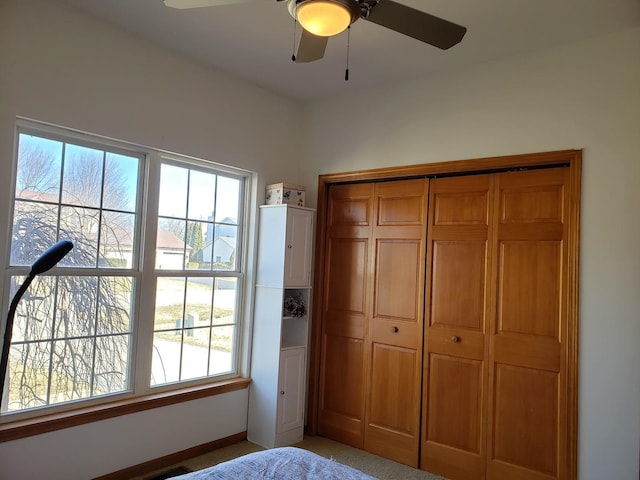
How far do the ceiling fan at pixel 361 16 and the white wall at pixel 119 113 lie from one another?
4.08 feet

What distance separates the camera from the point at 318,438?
146 inches

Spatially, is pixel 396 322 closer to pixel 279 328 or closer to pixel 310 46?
pixel 279 328

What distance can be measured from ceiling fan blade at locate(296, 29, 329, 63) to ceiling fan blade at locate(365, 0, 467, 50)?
0.27m

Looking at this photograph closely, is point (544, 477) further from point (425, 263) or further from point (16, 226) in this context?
point (16, 226)

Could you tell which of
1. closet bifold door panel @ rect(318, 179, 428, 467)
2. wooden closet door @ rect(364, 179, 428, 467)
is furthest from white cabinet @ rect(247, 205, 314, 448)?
wooden closet door @ rect(364, 179, 428, 467)

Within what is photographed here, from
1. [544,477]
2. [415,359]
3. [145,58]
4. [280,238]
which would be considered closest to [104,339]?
[280,238]

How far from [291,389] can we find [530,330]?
180 centimetres

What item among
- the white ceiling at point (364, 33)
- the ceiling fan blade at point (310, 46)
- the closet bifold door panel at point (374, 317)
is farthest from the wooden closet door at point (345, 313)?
the ceiling fan blade at point (310, 46)

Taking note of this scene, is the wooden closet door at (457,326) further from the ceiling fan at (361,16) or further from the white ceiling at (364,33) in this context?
the ceiling fan at (361,16)

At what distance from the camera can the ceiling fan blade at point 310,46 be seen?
1.95m

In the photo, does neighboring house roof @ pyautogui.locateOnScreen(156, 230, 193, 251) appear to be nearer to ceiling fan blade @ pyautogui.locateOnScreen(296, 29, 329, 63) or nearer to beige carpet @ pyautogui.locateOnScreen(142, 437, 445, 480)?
beige carpet @ pyautogui.locateOnScreen(142, 437, 445, 480)

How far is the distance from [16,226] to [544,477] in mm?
3331

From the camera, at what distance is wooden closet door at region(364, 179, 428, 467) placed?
3293 mm

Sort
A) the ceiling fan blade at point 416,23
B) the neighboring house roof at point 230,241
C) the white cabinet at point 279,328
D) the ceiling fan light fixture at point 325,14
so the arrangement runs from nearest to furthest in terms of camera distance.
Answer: the ceiling fan light fixture at point 325,14 → the ceiling fan blade at point 416,23 → the white cabinet at point 279,328 → the neighboring house roof at point 230,241
